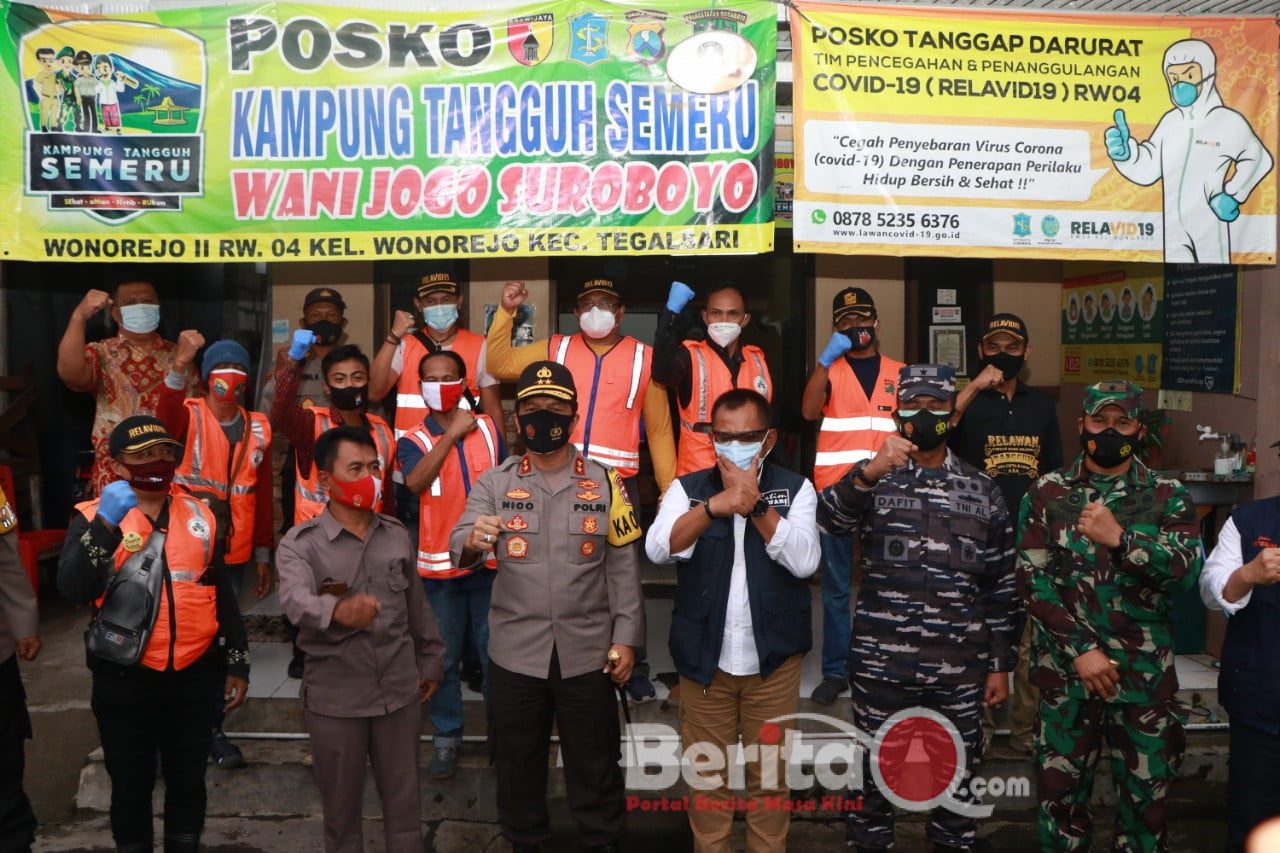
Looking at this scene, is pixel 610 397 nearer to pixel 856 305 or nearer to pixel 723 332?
pixel 723 332

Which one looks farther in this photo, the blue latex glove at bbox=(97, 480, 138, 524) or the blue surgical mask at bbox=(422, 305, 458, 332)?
the blue surgical mask at bbox=(422, 305, 458, 332)

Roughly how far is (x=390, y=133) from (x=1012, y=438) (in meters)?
3.52

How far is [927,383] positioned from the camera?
4070 mm

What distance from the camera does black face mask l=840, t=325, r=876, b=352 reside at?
18.1ft

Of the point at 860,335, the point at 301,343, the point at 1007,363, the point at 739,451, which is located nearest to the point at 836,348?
the point at 860,335

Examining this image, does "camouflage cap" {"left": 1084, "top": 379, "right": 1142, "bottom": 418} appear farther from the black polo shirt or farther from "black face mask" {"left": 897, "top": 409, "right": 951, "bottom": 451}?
the black polo shirt

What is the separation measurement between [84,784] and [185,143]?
3.29 metres

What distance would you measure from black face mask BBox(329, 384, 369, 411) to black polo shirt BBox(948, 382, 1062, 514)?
10.4ft

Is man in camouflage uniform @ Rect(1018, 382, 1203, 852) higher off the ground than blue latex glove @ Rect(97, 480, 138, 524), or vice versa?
blue latex glove @ Rect(97, 480, 138, 524)

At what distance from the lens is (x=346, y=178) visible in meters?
4.93

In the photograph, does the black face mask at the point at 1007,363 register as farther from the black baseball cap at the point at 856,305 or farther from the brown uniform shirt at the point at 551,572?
the brown uniform shirt at the point at 551,572

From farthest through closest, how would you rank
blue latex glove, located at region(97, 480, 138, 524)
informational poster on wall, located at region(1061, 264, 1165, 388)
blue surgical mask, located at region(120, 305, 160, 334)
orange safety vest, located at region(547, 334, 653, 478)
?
informational poster on wall, located at region(1061, 264, 1165, 388) < blue surgical mask, located at region(120, 305, 160, 334) < orange safety vest, located at region(547, 334, 653, 478) < blue latex glove, located at region(97, 480, 138, 524)

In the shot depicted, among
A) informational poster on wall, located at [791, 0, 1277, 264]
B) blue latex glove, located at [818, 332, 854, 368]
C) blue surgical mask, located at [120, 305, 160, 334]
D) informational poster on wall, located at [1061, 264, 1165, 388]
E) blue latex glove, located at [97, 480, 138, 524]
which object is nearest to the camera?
blue latex glove, located at [97, 480, 138, 524]

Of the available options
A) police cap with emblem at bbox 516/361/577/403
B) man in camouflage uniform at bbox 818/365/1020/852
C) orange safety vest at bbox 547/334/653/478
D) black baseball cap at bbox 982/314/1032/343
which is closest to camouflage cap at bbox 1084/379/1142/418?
man in camouflage uniform at bbox 818/365/1020/852
